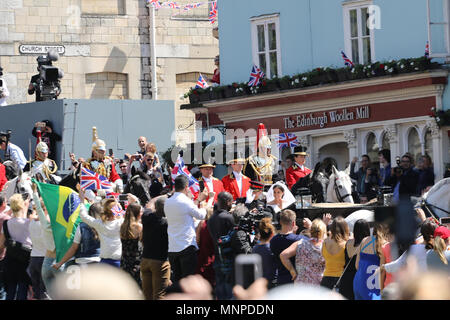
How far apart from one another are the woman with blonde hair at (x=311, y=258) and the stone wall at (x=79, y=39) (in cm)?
2455

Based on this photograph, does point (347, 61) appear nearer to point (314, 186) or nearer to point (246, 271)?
point (314, 186)

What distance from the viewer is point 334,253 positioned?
9.84 m

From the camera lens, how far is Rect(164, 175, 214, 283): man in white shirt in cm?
1153

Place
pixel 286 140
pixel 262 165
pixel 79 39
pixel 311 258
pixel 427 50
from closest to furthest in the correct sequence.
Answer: pixel 311 258 → pixel 262 165 → pixel 427 50 → pixel 286 140 → pixel 79 39

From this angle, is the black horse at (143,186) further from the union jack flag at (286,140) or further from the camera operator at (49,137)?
the union jack flag at (286,140)

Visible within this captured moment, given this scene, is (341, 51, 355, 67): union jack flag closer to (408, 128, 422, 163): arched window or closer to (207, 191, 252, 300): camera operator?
(408, 128, 422, 163): arched window

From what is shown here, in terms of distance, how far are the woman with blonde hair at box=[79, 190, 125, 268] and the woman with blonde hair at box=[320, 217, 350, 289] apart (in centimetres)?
274

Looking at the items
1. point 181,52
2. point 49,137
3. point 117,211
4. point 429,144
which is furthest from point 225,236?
point 181,52

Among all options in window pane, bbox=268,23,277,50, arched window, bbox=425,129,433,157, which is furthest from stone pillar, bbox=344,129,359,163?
window pane, bbox=268,23,277,50

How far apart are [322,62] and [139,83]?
10717mm

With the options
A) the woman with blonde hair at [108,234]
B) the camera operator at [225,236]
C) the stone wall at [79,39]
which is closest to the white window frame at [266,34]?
the stone wall at [79,39]

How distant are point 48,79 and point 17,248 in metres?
10.3

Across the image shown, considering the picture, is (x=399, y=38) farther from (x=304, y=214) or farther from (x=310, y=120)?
(x=304, y=214)

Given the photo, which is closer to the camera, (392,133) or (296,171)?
(296,171)
